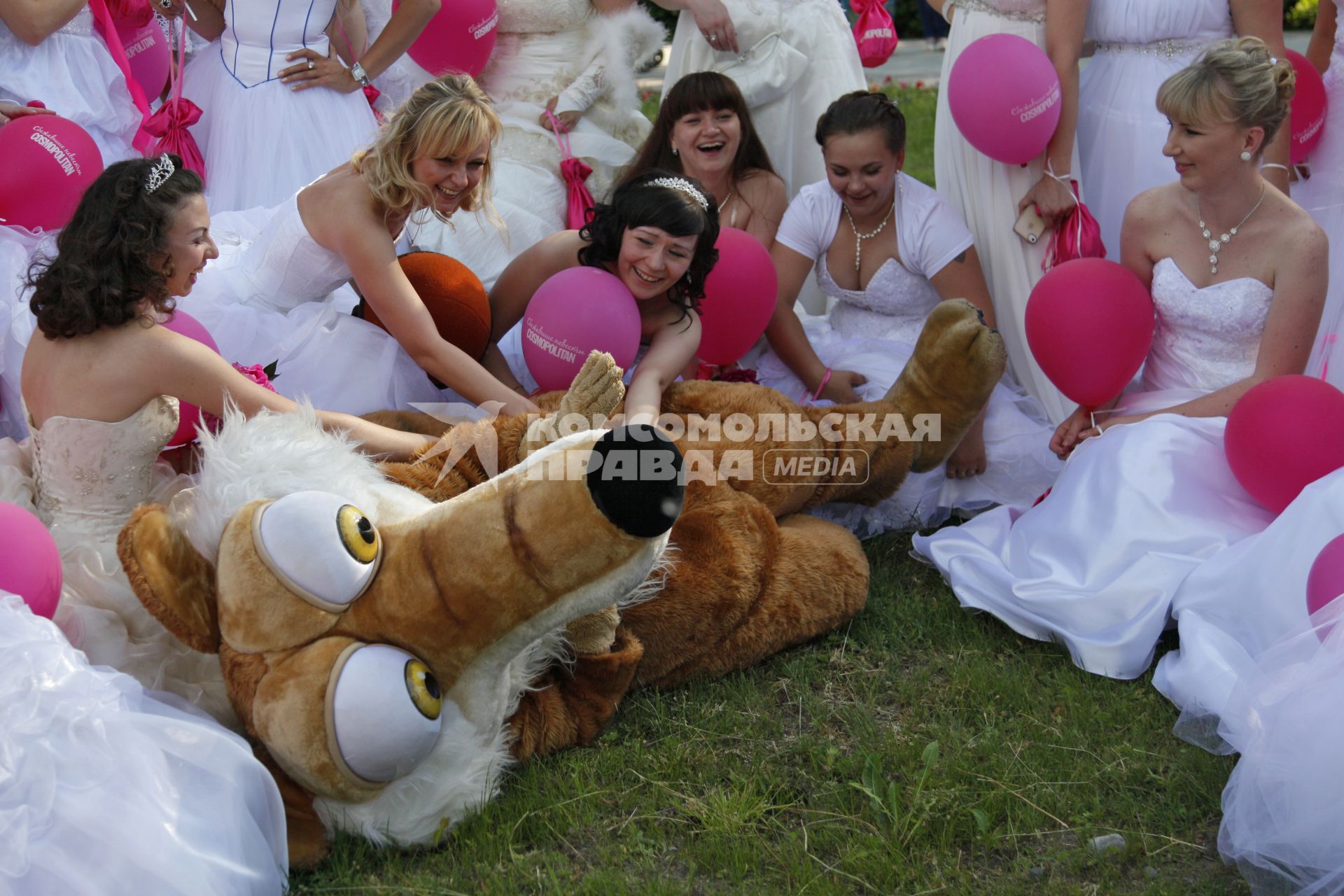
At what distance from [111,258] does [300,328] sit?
3.13ft

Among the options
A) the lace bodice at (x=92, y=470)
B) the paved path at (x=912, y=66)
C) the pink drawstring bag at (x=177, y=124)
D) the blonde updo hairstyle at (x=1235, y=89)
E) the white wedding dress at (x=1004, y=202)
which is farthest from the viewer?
the paved path at (x=912, y=66)

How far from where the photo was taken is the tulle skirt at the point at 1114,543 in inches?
121

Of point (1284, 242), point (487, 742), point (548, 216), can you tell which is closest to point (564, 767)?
point (487, 742)

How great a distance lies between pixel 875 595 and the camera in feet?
11.2

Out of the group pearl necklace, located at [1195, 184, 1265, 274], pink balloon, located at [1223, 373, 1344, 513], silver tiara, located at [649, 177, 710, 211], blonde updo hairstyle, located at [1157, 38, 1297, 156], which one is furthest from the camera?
silver tiara, located at [649, 177, 710, 211]

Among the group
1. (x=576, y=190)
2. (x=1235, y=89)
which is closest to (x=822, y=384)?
(x=576, y=190)

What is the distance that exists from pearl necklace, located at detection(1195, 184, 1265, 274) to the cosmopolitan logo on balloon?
11.0 ft

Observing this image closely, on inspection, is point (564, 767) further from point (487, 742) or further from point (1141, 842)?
point (1141, 842)

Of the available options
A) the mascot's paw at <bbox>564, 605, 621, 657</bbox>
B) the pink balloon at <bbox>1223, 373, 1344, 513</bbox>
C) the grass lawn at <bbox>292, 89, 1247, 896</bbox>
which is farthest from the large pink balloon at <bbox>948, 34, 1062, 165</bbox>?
the mascot's paw at <bbox>564, 605, 621, 657</bbox>

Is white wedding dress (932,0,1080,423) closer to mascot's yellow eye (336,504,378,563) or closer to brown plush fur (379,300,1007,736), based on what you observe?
brown plush fur (379,300,1007,736)

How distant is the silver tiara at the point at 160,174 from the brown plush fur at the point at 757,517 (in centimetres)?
82

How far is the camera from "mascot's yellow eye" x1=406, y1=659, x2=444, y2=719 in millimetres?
2238

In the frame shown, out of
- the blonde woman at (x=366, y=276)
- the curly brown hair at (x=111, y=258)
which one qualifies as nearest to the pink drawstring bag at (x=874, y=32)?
the blonde woman at (x=366, y=276)

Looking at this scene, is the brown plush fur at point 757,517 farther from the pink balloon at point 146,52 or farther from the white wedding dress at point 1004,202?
the pink balloon at point 146,52
